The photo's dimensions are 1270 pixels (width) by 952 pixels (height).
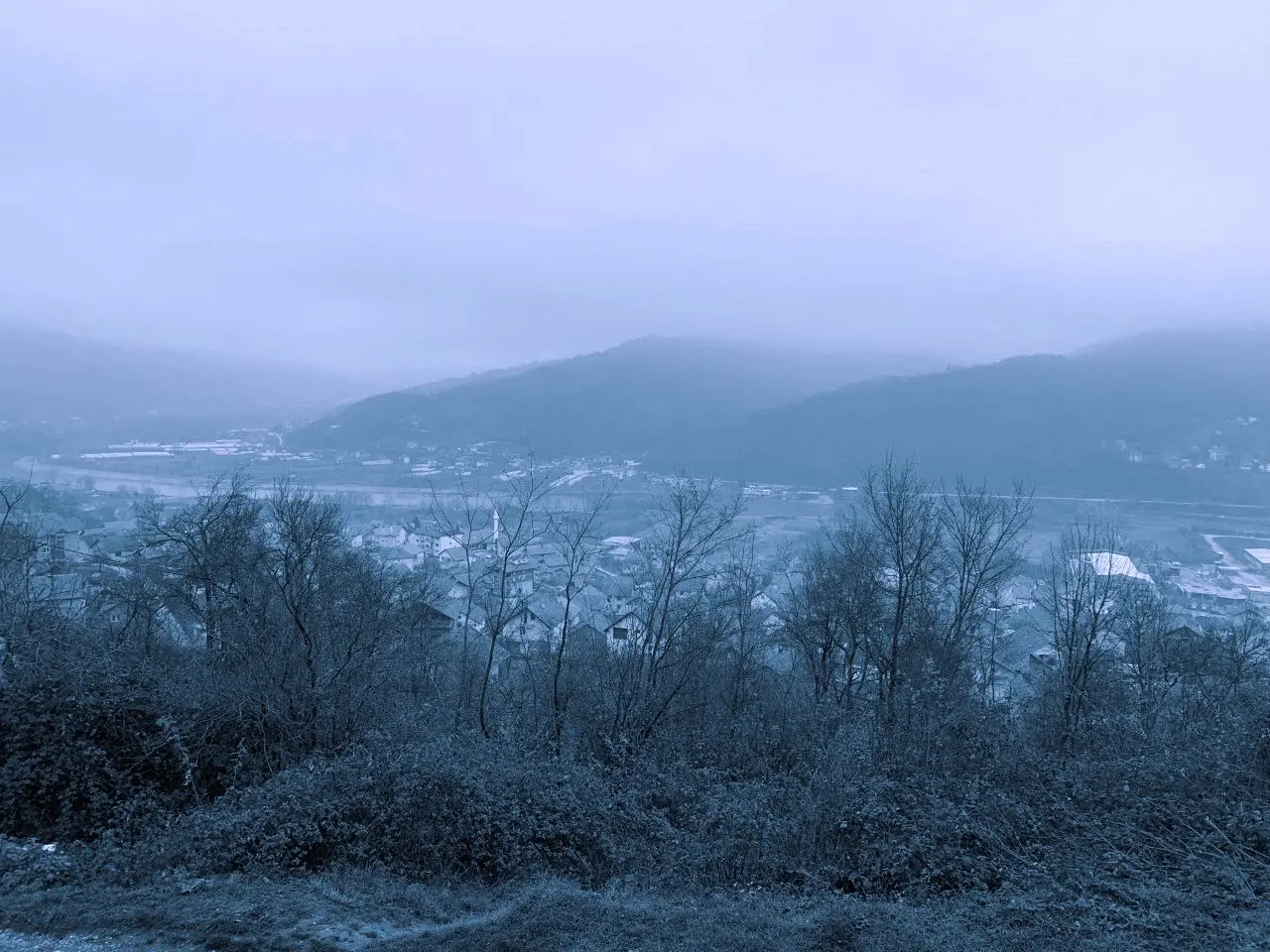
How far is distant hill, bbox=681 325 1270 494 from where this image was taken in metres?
47.2

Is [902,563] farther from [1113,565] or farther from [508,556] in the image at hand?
[508,556]

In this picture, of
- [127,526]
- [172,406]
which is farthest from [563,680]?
[172,406]

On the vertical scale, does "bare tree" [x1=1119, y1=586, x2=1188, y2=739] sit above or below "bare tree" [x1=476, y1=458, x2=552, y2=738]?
below

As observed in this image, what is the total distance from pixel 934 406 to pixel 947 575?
45383 mm

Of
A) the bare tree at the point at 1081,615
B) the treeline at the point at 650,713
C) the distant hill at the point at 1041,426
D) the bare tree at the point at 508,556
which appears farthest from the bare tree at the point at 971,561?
the distant hill at the point at 1041,426

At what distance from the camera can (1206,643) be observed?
56.5 ft

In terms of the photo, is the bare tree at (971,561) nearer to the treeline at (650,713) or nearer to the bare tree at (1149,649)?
the treeline at (650,713)

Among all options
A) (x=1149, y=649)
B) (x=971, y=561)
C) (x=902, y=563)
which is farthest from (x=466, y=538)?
(x=1149, y=649)

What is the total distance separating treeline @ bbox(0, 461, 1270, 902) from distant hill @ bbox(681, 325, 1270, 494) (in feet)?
97.1

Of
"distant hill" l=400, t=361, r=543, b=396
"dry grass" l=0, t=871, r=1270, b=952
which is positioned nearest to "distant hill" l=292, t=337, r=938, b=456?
Answer: "distant hill" l=400, t=361, r=543, b=396

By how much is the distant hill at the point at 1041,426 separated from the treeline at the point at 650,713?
29.6m

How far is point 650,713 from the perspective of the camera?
14.9 meters

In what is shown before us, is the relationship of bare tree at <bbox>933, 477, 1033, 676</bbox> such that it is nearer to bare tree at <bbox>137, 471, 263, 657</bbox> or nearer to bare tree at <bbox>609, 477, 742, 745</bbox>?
bare tree at <bbox>609, 477, 742, 745</bbox>

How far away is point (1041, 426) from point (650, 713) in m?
49.6
